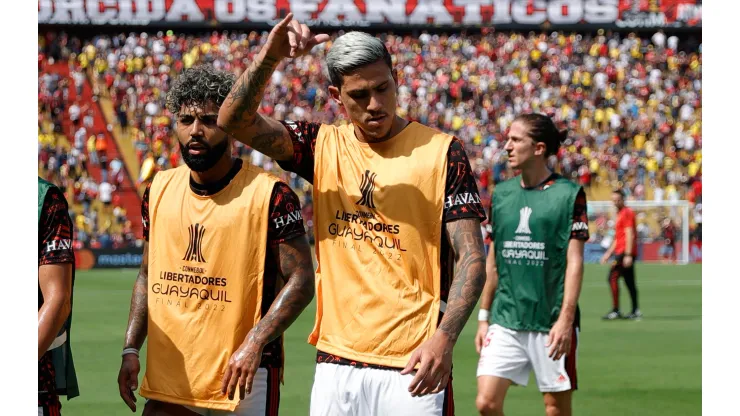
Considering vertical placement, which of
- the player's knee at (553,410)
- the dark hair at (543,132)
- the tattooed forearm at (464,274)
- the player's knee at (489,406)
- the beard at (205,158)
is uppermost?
the dark hair at (543,132)

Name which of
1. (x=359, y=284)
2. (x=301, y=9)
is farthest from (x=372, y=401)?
(x=301, y=9)

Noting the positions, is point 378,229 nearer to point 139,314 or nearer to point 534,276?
point 139,314

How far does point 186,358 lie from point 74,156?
106ft

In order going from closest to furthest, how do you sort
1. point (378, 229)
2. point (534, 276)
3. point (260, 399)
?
point (378, 229) < point (260, 399) < point (534, 276)

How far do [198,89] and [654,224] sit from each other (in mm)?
29508

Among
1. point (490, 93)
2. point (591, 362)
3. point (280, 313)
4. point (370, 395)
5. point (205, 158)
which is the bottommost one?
point (591, 362)

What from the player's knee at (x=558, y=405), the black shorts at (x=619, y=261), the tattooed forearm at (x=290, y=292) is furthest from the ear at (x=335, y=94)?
the black shorts at (x=619, y=261)

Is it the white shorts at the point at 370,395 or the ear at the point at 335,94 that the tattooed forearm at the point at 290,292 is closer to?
the white shorts at the point at 370,395

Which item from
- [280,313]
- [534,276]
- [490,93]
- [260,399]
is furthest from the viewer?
[490,93]

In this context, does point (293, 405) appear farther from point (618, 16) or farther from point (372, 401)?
point (618, 16)

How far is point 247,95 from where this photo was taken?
3842 millimetres

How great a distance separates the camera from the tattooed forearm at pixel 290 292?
423 centimetres

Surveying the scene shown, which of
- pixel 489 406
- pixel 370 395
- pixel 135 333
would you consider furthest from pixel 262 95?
pixel 489 406

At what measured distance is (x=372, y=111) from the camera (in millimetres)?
3941
